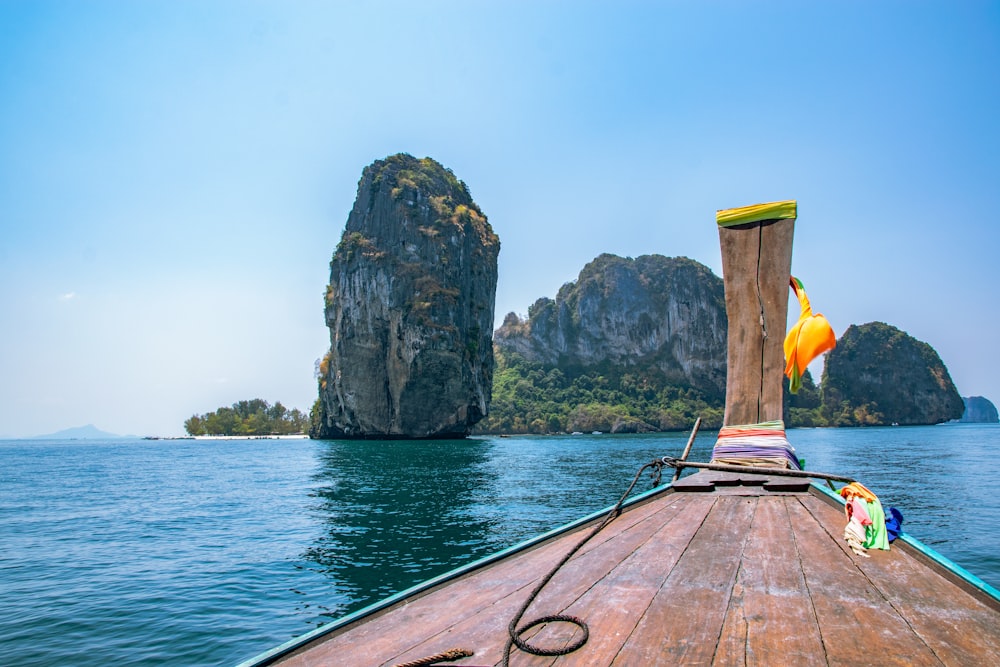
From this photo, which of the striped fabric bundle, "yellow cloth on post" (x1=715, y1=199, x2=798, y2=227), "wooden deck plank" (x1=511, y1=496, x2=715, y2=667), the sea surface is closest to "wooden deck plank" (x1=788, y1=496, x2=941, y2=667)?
"wooden deck plank" (x1=511, y1=496, x2=715, y2=667)

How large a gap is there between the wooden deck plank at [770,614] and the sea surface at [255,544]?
6.32 metres

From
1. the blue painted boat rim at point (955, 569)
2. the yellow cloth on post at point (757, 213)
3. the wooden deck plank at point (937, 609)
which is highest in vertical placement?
the yellow cloth on post at point (757, 213)

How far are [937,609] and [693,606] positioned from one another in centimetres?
90

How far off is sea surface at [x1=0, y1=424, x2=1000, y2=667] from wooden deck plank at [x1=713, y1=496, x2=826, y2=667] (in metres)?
6.32

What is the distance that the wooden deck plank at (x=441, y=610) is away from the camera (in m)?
2.11

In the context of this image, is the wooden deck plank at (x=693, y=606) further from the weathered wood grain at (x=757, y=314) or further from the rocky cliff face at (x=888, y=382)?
the rocky cliff face at (x=888, y=382)

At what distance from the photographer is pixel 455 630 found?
88.2 inches

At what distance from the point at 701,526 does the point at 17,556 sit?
15.2 m

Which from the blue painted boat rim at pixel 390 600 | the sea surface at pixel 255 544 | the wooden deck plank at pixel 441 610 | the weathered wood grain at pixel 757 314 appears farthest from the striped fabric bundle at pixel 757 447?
the sea surface at pixel 255 544

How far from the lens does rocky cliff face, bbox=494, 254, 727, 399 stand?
439 feet

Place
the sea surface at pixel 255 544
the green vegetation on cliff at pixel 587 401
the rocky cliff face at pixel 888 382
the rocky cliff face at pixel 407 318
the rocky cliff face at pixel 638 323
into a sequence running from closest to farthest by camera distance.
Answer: the sea surface at pixel 255 544 → the rocky cliff face at pixel 407 318 → the green vegetation on cliff at pixel 587 401 → the rocky cliff face at pixel 638 323 → the rocky cliff face at pixel 888 382

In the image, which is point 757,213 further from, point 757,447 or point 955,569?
point 955,569

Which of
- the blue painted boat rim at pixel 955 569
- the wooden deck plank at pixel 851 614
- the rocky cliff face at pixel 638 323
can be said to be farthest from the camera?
the rocky cliff face at pixel 638 323

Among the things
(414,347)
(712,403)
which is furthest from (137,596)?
(712,403)
